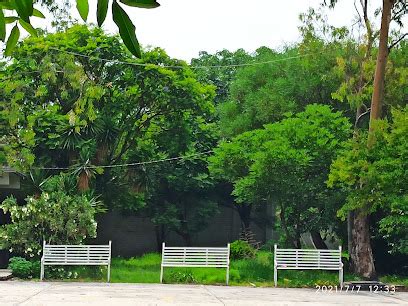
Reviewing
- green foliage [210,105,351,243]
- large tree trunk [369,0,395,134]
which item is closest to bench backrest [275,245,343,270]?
green foliage [210,105,351,243]

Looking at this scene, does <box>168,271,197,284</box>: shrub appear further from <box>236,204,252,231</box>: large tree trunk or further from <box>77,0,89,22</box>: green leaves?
<box>77,0,89,22</box>: green leaves

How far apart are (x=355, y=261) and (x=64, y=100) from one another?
10668 millimetres

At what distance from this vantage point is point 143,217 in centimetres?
2594

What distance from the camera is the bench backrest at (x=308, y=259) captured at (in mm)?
15055

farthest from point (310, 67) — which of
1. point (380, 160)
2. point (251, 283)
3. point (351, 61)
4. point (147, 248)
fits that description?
point (147, 248)

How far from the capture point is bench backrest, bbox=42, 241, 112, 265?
14727 millimetres

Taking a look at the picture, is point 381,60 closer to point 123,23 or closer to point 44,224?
point 44,224

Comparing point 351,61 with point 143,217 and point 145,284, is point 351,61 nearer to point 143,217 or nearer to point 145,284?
point 145,284

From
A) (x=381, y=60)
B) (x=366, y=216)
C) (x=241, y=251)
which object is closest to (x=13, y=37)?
(x=381, y=60)

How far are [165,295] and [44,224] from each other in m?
5.27

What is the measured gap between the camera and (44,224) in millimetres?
15773

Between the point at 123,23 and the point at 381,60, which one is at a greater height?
the point at 381,60

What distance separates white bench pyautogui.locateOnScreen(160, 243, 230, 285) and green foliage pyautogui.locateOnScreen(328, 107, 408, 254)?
3.19 m
